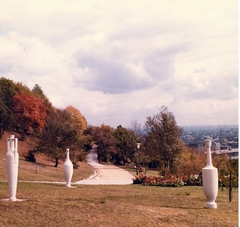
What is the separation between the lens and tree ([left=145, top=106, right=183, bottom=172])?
30.5 m

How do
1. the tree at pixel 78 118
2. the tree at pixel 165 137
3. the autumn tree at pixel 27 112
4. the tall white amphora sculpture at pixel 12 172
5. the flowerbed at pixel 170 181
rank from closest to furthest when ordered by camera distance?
1. the tall white amphora sculpture at pixel 12 172
2. the flowerbed at pixel 170 181
3. the tree at pixel 165 137
4. the autumn tree at pixel 27 112
5. the tree at pixel 78 118

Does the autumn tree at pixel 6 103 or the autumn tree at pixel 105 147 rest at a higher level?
the autumn tree at pixel 6 103

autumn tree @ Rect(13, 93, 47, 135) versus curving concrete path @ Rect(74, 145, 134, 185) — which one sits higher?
autumn tree @ Rect(13, 93, 47, 135)

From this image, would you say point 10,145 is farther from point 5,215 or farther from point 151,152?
point 151,152

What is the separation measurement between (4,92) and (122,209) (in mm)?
35833

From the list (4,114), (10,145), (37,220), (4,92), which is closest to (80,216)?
(37,220)

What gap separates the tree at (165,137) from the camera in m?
30.5

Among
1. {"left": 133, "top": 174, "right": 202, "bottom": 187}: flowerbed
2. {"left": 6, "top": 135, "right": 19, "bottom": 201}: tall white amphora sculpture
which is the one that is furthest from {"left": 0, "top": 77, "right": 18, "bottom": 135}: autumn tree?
{"left": 6, "top": 135, "right": 19, "bottom": 201}: tall white amphora sculpture

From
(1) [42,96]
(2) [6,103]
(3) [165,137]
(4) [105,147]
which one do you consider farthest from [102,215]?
(1) [42,96]

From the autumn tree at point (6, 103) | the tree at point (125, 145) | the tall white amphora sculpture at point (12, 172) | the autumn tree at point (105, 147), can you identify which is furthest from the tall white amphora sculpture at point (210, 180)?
the autumn tree at point (105, 147)

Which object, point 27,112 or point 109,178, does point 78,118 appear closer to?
point 27,112

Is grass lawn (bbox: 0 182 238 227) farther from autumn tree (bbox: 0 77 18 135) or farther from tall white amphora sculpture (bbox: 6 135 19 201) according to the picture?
autumn tree (bbox: 0 77 18 135)

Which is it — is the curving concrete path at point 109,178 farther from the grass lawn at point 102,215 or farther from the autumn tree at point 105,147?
the autumn tree at point 105,147

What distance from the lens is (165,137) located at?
31.3m
